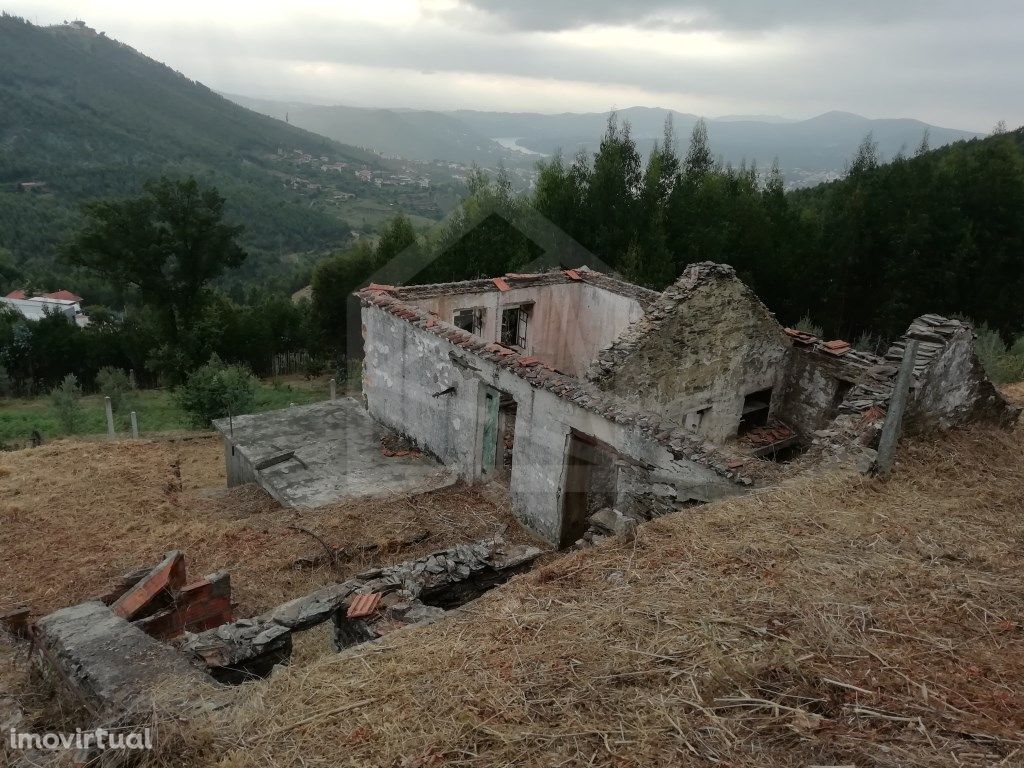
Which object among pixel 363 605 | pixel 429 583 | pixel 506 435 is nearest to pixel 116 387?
pixel 506 435

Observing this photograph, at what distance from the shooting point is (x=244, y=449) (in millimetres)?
13273

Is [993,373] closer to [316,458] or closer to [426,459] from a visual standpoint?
[426,459]

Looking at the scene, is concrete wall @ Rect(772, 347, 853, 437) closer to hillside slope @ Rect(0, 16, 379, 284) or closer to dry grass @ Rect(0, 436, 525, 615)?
dry grass @ Rect(0, 436, 525, 615)

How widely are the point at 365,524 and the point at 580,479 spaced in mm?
3539

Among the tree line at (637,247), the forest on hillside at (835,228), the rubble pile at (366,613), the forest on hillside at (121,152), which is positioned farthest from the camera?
the forest on hillside at (121,152)

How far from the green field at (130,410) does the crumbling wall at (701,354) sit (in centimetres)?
1431

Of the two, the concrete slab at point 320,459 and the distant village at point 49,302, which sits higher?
the concrete slab at point 320,459

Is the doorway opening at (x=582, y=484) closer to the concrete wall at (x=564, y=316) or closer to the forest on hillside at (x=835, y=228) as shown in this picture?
the concrete wall at (x=564, y=316)

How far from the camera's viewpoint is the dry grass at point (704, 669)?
3.36 meters

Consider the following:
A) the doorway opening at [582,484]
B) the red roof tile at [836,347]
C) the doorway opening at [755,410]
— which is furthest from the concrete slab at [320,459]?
the red roof tile at [836,347]

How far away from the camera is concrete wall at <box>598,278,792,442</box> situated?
11.7m

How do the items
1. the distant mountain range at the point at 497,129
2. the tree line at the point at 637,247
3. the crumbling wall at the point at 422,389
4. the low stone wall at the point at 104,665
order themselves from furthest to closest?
the distant mountain range at the point at 497,129 → the tree line at the point at 637,247 → the crumbling wall at the point at 422,389 → the low stone wall at the point at 104,665

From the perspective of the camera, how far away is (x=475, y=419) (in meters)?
11.8

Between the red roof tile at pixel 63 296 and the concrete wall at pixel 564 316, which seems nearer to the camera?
the concrete wall at pixel 564 316
